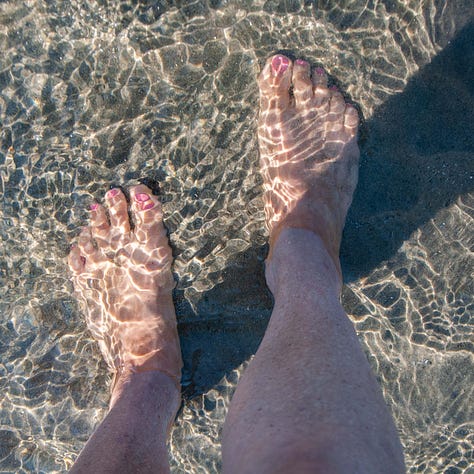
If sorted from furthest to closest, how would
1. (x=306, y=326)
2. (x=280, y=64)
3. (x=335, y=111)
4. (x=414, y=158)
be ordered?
1. (x=335, y=111)
2. (x=414, y=158)
3. (x=280, y=64)
4. (x=306, y=326)

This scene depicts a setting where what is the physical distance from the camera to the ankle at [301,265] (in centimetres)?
259

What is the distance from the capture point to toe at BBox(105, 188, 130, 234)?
3008mm

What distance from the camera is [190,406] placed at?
11.0 feet

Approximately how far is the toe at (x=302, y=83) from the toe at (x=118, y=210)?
1.33 metres

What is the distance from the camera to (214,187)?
3.05m

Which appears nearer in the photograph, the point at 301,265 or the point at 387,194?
the point at 301,265

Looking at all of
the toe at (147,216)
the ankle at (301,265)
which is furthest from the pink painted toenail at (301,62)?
the toe at (147,216)

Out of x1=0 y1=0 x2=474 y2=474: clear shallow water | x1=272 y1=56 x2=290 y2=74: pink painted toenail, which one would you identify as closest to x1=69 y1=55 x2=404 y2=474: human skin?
x1=272 y1=56 x2=290 y2=74: pink painted toenail

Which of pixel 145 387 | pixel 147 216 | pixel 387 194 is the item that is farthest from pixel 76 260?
pixel 387 194

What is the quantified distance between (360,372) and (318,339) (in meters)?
0.23

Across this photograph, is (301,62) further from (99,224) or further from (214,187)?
(99,224)

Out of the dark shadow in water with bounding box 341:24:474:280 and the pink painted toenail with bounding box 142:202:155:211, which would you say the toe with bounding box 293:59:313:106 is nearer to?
the dark shadow in water with bounding box 341:24:474:280

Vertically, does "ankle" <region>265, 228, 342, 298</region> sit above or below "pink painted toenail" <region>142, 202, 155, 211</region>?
below

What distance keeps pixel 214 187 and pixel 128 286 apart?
0.92m
